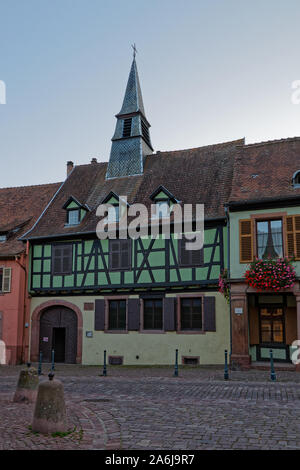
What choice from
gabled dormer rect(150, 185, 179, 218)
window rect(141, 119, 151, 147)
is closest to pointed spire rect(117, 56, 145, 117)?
window rect(141, 119, 151, 147)

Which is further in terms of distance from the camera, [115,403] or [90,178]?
[90,178]

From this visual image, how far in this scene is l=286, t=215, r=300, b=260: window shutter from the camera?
16.0 metres

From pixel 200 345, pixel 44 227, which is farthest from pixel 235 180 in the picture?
pixel 44 227

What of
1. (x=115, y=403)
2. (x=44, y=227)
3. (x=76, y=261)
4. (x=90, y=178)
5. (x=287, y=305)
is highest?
(x=90, y=178)

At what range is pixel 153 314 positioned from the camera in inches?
778

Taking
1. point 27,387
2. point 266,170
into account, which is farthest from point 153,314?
point 27,387

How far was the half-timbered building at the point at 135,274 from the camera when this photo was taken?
18.7 meters

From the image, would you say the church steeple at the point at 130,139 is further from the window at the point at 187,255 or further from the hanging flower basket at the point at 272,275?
the hanging flower basket at the point at 272,275

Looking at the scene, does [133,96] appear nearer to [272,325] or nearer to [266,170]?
[266,170]

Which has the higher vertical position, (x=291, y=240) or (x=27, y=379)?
(x=291, y=240)

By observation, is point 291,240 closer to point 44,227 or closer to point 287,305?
point 287,305

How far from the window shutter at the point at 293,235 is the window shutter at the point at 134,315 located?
7.09m

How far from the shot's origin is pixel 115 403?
32.1ft
